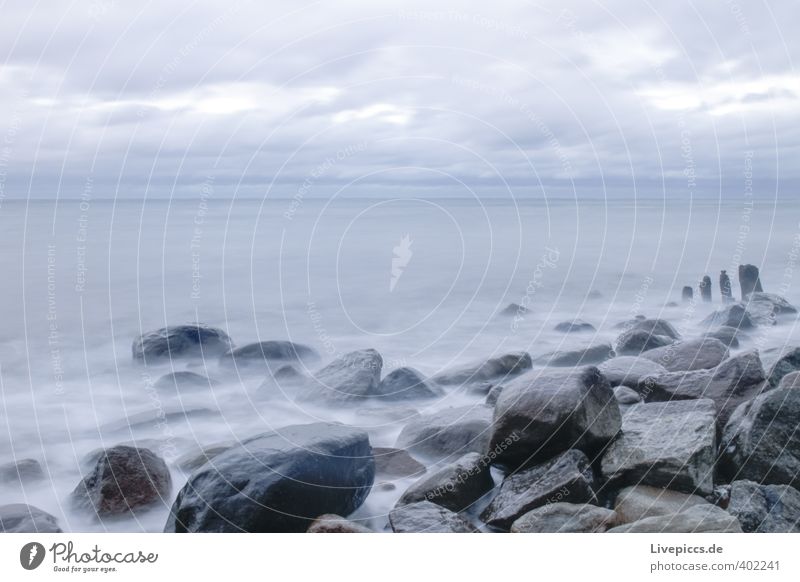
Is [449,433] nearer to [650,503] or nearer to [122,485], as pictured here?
[650,503]

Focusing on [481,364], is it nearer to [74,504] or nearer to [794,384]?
[794,384]

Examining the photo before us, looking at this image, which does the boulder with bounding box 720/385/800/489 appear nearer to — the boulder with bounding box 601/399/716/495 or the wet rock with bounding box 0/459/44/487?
the boulder with bounding box 601/399/716/495

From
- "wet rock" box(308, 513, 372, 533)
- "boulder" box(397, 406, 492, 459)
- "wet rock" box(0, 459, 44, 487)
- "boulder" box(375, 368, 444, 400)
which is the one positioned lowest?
"wet rock" box(308, 513, 372, 533)

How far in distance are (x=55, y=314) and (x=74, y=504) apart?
4.27 meters

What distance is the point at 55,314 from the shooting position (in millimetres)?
8828

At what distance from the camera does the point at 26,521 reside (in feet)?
15.5

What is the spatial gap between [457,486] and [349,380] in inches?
87.0

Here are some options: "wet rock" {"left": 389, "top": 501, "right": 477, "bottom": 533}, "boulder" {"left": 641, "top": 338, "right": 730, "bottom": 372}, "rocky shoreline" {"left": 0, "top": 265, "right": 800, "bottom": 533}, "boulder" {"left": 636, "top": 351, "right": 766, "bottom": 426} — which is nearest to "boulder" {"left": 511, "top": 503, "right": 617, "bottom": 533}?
"rocky shoreline" {"left": 0, "top": 265, "right": 800, "bottom": 533}

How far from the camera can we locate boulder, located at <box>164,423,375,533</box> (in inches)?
179

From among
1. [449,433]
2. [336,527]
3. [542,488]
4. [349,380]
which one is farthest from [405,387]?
[336,527]

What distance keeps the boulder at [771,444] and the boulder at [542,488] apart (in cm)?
98

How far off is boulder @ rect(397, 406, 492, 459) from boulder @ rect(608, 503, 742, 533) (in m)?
1.20

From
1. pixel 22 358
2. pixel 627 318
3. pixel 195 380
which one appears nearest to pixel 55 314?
pixel 22 358

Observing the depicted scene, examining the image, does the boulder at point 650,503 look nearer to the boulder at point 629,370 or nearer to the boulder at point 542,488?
the boulder at point 542,488
